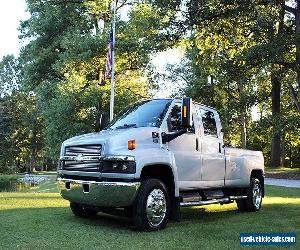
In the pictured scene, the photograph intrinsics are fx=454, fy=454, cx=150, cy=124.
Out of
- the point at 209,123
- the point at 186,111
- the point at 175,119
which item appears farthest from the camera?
the point at 209,123

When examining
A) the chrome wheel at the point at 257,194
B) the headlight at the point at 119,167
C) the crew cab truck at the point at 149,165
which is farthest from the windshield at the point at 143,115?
the chrome wheel at the point at 257,194

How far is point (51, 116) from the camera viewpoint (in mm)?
33281

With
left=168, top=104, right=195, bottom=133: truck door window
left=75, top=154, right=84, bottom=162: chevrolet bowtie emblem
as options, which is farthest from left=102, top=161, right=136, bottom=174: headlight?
left=168, top=104, right=195, bottom=133: truck door window

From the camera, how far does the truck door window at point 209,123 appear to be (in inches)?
381

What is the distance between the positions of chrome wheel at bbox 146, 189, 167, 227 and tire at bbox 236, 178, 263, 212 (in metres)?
3.50

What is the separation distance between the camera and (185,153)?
872 cm

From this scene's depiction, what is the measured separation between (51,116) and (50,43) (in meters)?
7.80

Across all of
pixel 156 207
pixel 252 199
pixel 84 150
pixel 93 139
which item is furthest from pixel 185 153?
pixel 252 199

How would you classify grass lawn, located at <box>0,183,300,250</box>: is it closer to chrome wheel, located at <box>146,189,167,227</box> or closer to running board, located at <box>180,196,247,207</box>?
chrome wheel, located at <box>146,189,167,227</box>

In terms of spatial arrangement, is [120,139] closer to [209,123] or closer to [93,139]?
[93,139]

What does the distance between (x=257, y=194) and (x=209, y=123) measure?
8.67 feet

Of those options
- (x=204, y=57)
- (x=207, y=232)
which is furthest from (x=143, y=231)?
(x=204, y=57)

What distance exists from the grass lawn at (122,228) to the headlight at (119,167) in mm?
1032

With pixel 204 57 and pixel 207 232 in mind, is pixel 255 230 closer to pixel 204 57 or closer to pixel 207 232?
pixel 207 232
